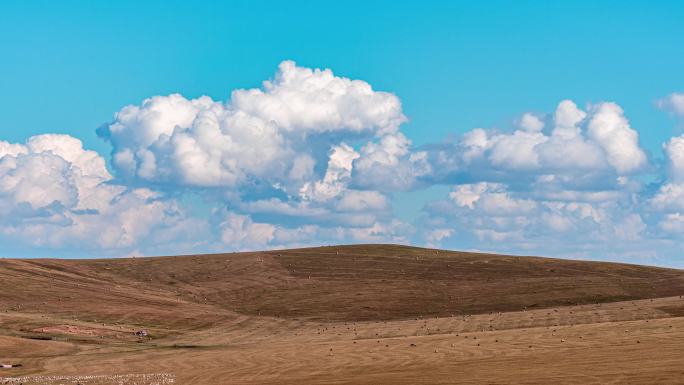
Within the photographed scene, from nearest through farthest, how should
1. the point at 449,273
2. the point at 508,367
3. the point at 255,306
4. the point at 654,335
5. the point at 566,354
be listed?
1. the point at 508,367
2. the point at 566,354
3. the point at 654,335
4. the point at 255,306
5. the point at 449,273

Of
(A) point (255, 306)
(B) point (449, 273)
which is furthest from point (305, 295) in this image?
(B) point (449, 273)

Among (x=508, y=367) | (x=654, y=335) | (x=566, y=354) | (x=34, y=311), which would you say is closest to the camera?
(x=508, y=367)

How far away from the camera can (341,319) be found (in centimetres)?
12456

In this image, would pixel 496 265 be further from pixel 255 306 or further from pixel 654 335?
pixel 654 335

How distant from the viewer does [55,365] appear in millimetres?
81000

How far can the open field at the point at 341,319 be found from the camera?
6700 centimetres

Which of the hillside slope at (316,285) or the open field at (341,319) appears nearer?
the open field at (341,319)

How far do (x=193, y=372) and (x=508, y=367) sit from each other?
2737 centimetres

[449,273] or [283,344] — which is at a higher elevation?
[449,273]

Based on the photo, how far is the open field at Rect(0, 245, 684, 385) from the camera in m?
67.0

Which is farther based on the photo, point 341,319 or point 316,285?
point 316,285

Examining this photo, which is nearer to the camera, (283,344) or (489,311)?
(283,344)

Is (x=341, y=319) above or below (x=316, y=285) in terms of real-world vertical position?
below

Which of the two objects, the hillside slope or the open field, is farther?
the hillside slope
